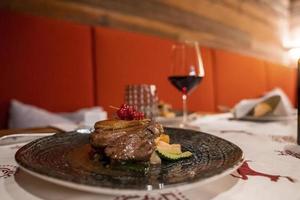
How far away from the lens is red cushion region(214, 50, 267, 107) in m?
2.72

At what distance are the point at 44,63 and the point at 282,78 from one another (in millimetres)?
3038

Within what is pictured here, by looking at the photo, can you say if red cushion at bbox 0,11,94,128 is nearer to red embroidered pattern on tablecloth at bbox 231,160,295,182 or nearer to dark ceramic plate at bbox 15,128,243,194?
dark ceramic plate at bbox 15,128,243,194

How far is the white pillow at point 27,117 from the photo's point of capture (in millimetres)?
1433

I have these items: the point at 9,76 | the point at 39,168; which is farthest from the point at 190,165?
the point at 9,76

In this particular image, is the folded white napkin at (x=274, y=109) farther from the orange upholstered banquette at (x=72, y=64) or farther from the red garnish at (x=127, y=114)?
the orange upholstered banquette at (x=72, y=64)

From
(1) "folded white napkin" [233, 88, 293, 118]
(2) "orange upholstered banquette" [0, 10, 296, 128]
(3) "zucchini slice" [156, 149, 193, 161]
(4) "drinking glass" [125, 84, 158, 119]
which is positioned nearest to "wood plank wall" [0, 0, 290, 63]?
(2) "orange upholstered banquette" [0, 10, 296, 128]

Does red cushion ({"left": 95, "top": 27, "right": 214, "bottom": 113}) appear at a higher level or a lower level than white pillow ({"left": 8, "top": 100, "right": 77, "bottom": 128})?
higher

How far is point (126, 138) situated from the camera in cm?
43

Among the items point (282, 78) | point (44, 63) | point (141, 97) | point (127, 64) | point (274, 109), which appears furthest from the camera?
point (282, 78)

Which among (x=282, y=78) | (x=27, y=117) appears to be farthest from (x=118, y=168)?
(x=282, y=78)

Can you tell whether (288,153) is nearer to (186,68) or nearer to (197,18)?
(186,68)

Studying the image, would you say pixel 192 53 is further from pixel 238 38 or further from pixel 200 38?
pixel 238 38

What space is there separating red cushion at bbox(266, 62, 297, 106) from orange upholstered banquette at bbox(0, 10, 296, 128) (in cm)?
138

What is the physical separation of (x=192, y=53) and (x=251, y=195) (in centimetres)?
66
